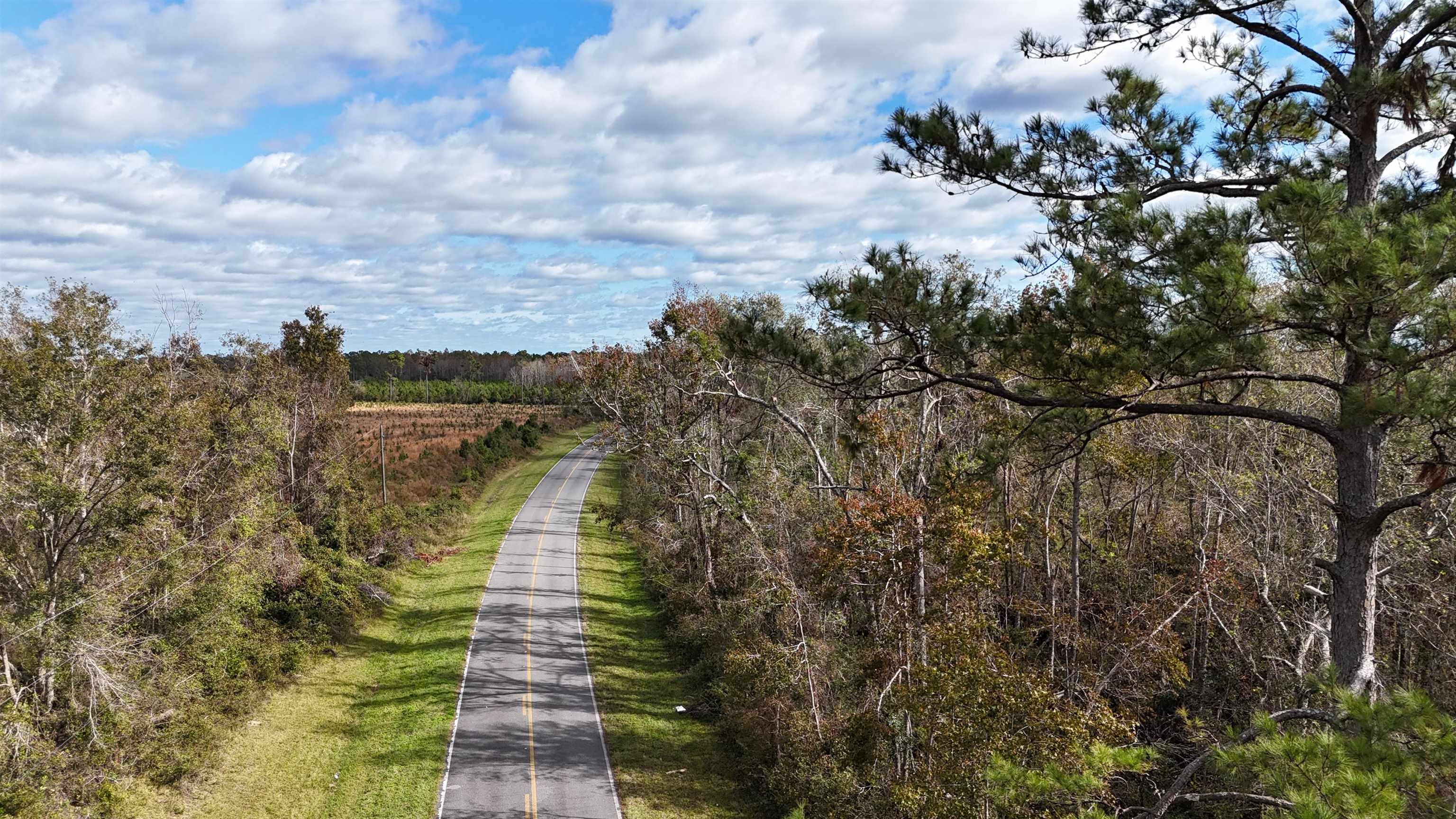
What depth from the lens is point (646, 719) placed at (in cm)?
2239

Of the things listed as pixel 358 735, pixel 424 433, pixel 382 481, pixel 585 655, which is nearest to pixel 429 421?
pixel 424 433

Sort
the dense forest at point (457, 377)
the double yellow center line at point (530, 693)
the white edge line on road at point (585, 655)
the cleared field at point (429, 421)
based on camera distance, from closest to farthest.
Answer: the double yellow center line at point (530, 693)
the white edge line on road at point (585, 655)
the cleared field at point (429, 421)
the dense forest at point (457, 377)

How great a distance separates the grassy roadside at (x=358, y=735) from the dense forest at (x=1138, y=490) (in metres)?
7.89

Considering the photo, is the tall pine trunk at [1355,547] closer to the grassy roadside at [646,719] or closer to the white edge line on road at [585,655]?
the grassy roadside at [646,719]

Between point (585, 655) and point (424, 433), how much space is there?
50.2 metres

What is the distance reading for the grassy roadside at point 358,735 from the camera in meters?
17.6

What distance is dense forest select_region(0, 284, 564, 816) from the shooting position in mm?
14664

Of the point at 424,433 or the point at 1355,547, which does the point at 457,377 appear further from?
the point at 1355,547

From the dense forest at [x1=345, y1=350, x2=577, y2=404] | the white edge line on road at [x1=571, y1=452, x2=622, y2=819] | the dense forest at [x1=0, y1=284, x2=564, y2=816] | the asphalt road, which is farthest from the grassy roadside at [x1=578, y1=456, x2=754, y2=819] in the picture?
the dense forest at [x1=345, y1=350, x2=577, y2=404]

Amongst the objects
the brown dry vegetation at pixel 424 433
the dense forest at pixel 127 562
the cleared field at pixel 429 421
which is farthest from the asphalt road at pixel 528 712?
the cleared field at pixel 429 421

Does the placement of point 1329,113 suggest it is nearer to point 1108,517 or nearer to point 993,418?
point 993,418

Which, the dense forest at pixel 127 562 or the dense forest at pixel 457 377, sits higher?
the dense forest at pixel 457 377

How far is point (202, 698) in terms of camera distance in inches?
764

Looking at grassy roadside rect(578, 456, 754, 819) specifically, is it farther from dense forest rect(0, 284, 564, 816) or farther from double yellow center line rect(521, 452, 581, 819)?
dense forest rect(0, 284, 564, 816)
